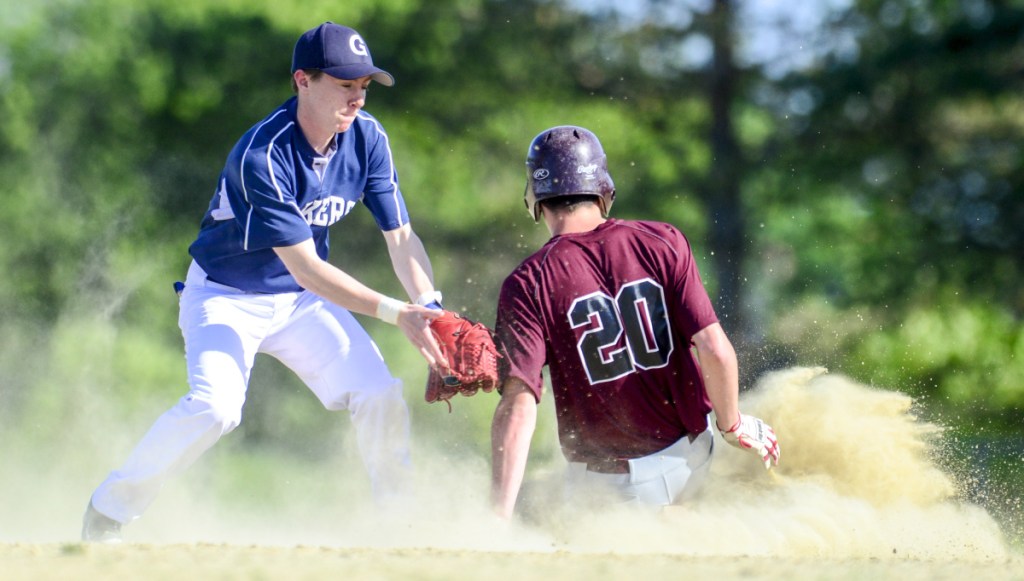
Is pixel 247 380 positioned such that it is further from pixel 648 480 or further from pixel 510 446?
pixel 648 480

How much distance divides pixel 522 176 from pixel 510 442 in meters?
8.67

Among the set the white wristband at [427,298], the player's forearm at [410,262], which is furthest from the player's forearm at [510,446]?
the player's forearm at [410,262]

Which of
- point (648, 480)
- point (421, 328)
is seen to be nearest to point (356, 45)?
point (421, 328)

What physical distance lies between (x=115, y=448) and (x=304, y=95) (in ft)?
24.7

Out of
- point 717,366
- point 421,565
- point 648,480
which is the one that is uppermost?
point 717,366

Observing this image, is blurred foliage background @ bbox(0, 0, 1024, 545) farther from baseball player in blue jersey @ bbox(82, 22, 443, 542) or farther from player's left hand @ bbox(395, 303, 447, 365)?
player's left hand @ bbox(395, 303, 447, 365)

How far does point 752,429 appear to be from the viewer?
4535 mm

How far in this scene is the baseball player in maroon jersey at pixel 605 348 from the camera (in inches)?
168

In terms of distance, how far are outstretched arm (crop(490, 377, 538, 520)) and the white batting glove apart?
75 cm

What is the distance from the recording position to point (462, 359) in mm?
4531

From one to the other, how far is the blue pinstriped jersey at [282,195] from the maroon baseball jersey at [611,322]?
1030 mm

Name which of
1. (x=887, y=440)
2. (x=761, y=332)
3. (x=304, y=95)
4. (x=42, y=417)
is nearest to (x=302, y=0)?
(x=42, y=417)

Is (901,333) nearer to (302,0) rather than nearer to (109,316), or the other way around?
(302,0)

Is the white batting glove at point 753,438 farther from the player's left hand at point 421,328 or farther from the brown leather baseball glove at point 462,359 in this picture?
the player's left hand at point 421,328
